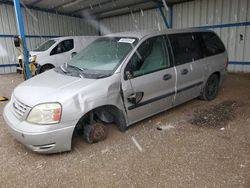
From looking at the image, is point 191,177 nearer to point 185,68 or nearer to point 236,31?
point 185,68

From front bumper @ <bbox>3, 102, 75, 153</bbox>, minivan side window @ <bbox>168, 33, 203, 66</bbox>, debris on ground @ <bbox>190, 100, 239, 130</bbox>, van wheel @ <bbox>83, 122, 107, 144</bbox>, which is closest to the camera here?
front bumper @ <bbox>3, 102, 75, 153</bbox>

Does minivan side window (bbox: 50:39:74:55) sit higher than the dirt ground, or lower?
higher

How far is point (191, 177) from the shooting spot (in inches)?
89.6

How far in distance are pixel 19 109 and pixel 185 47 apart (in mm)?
3181

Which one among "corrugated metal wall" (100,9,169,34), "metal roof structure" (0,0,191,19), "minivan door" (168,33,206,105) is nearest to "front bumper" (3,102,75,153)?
"minivan door" (168,33,206,105)

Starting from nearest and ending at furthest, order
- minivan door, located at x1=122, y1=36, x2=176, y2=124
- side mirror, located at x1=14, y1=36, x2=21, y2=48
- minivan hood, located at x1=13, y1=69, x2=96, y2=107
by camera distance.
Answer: minivan hood, located at x1=13, y1=69, x2=96, y2=107
minivan door, located at x1=122, y1=36, x2=176, y2=124
side mirror, located at x1=14, y1=36, x2=21, y2=48

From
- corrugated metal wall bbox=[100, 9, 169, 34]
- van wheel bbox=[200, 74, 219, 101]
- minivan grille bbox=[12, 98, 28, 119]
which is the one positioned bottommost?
van wheel bbox=[200, 74, 219, 101]

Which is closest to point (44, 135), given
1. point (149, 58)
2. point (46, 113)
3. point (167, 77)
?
point (46, 113)

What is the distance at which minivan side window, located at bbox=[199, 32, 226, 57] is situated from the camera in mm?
4406

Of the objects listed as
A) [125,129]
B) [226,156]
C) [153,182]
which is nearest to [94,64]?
[125,129]

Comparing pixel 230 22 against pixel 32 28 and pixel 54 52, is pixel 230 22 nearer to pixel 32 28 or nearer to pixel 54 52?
pixel 54 52

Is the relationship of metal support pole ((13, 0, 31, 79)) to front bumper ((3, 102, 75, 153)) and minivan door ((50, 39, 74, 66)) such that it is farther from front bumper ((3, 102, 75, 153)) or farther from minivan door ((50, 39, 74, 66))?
front bumper ((3, 102, 75, 153))

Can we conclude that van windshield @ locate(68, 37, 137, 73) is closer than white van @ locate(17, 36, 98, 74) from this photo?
Yes

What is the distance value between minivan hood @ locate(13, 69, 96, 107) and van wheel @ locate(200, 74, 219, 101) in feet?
9.80
